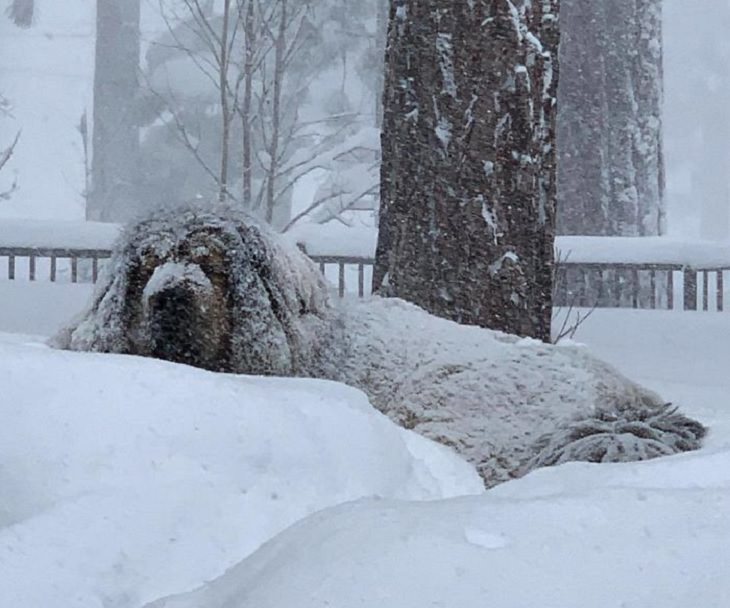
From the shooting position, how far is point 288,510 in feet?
6.56

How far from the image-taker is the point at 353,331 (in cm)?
403

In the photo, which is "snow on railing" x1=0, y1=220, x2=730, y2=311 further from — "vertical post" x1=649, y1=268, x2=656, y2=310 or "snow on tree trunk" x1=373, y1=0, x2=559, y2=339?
"snow on tree trunk" x1=373, y1=0, x2=559, y2=339

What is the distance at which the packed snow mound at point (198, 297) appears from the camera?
3.55 metres

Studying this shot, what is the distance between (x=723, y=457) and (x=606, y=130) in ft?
34.4

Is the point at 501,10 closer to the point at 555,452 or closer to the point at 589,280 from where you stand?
the point at 555,452

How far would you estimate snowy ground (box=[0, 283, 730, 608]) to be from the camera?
124 centimetres

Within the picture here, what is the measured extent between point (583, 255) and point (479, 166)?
543 centimetres

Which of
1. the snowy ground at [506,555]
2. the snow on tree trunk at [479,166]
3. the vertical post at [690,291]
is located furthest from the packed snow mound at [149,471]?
the vertical post at [690,291]

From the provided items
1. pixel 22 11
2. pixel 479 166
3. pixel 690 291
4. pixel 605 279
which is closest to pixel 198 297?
pixel 479 166

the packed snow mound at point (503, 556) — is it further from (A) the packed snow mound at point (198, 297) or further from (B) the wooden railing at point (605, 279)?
(B) the wooden railing at point (605, 279)

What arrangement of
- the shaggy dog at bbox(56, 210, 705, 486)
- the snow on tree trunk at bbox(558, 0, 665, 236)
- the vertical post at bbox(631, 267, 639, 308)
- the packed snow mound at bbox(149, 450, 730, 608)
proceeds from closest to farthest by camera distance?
1. the packed snow mound at bbox(149, 450, 730, 608)
2. the shaggy dog at bbox(56, 210, 705, 486)
3. the vertical post at bbox(631, 267, 639, 308)
4. the snow on tree trunk at bbox(558, 0, 665, 236)

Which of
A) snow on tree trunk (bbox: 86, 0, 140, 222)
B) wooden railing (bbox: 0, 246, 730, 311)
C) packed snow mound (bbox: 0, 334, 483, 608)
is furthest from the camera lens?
snow on tree trunk (bbox: 86, 0, 140, 222)

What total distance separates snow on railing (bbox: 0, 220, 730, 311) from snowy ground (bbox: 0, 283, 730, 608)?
322 inches

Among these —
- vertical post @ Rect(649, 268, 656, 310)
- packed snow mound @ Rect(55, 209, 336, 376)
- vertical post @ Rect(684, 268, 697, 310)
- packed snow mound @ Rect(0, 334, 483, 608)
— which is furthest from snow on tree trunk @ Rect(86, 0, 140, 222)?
packed snow mound @ Rect(0, 334, 483, 608)
